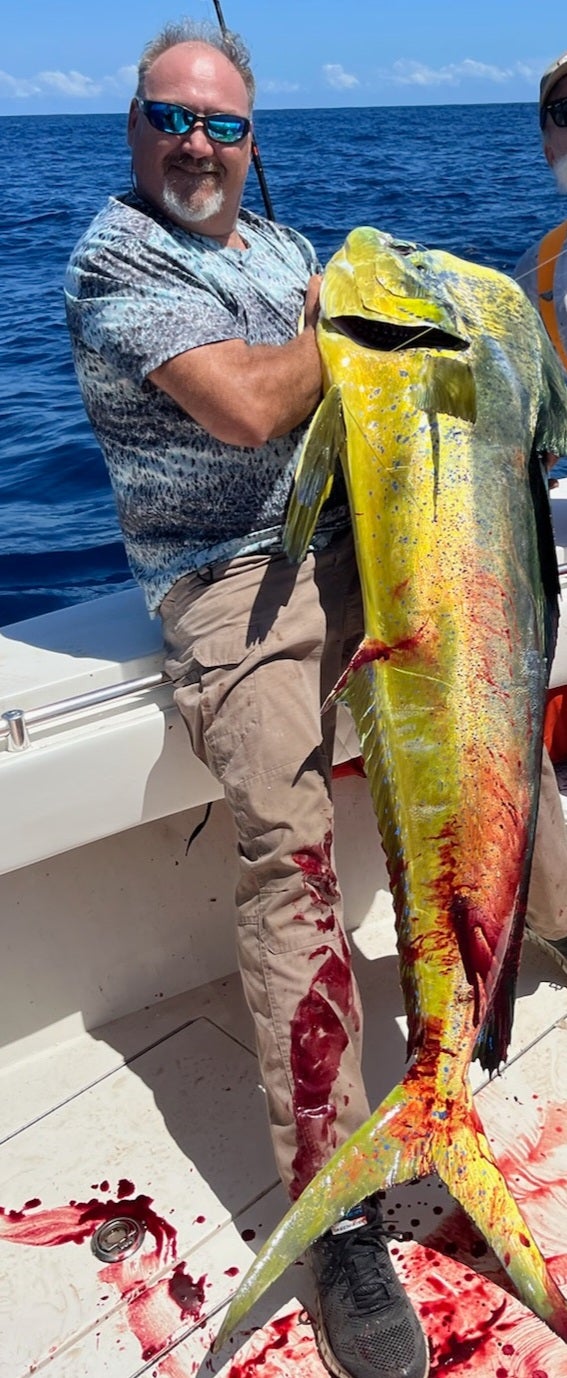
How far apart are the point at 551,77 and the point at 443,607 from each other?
209 cm

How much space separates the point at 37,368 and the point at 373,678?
27.9 feet

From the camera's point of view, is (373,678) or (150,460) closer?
(373,678)

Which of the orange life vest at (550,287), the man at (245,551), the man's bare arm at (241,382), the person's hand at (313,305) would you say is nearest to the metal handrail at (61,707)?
the man at (245,551)

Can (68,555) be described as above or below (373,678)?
below

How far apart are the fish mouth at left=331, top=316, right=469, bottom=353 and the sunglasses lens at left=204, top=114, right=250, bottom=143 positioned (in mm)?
565

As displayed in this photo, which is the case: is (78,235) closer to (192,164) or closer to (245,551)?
(192,164)

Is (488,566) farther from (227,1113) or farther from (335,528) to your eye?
(227,1113)

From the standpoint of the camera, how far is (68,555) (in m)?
5.90

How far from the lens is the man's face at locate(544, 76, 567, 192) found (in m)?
3.32

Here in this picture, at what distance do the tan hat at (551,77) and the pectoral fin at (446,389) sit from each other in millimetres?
1677

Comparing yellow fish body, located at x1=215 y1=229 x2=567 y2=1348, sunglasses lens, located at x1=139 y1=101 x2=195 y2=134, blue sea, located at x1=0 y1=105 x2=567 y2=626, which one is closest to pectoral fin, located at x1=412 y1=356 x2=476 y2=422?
yellow fish body, located at x1=215 y1=229 x2=567 y2=1348

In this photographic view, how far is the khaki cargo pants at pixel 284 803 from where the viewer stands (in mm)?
2127

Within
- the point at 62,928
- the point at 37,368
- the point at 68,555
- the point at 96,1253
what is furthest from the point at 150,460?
the point at 37,368

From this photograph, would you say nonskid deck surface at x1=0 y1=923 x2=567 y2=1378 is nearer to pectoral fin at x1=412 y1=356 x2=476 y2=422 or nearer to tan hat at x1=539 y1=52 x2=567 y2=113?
pectoral fin at x1=412 y1=356 x2=476 y2=422
